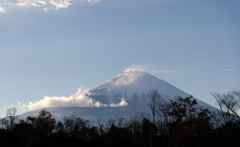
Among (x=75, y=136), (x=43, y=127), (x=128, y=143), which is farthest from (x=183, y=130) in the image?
(x=43, y=127)

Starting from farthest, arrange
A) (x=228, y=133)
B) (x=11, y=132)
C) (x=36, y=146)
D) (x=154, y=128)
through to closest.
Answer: (x=154, y=128) < (x=11, y=132) < (x=36, y=146) < (x=228, y=133)

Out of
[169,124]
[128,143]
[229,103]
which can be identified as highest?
[229,103]

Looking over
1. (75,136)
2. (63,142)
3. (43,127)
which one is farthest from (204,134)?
(43,127)

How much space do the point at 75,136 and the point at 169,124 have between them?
20231mm

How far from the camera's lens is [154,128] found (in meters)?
53.4

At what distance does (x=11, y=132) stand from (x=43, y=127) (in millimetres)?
8445

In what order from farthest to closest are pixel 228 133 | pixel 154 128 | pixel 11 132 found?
pixel 154 128 → pixel 11 132 → pixel 228 133

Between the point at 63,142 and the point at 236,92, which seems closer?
the point at 236,92

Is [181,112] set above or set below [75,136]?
above

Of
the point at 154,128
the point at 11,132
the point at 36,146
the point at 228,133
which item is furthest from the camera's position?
the point at 154,128

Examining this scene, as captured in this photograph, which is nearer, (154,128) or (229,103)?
(229,103)

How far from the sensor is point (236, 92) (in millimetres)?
37125

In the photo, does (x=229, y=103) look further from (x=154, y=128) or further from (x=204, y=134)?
(x=154, y=128)

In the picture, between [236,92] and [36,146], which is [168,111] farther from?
[36,146]
